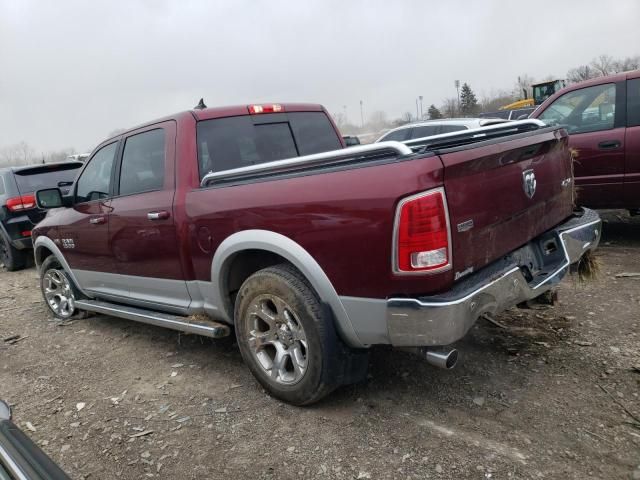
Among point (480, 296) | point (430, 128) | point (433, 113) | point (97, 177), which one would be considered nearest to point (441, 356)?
point (480, 296)

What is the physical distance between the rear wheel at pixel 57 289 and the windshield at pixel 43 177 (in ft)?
9.70

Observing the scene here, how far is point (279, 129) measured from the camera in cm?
398

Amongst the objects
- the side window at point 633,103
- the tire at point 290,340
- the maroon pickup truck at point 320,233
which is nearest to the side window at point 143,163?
the maroon pickup truck at point 320,233

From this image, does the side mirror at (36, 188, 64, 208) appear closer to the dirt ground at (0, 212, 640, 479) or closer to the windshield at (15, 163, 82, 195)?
the dirt ground at (0, 212, 640, 479)

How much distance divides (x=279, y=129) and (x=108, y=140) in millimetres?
1536

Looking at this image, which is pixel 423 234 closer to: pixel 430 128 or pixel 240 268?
pixel 240 268

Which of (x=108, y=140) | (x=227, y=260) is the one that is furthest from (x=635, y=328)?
(x=108, y=140)

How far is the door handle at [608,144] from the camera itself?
212 inches

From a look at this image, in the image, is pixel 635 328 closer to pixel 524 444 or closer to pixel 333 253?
pixel 524 444

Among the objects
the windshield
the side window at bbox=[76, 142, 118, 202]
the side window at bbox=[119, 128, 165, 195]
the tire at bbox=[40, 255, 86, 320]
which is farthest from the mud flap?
the windshield

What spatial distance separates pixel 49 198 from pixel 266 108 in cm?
218

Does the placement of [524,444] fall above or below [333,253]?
below

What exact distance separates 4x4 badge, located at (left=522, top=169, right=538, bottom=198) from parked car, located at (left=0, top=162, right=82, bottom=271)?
6828 mm

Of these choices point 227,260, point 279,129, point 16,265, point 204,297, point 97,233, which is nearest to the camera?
point 227,260
